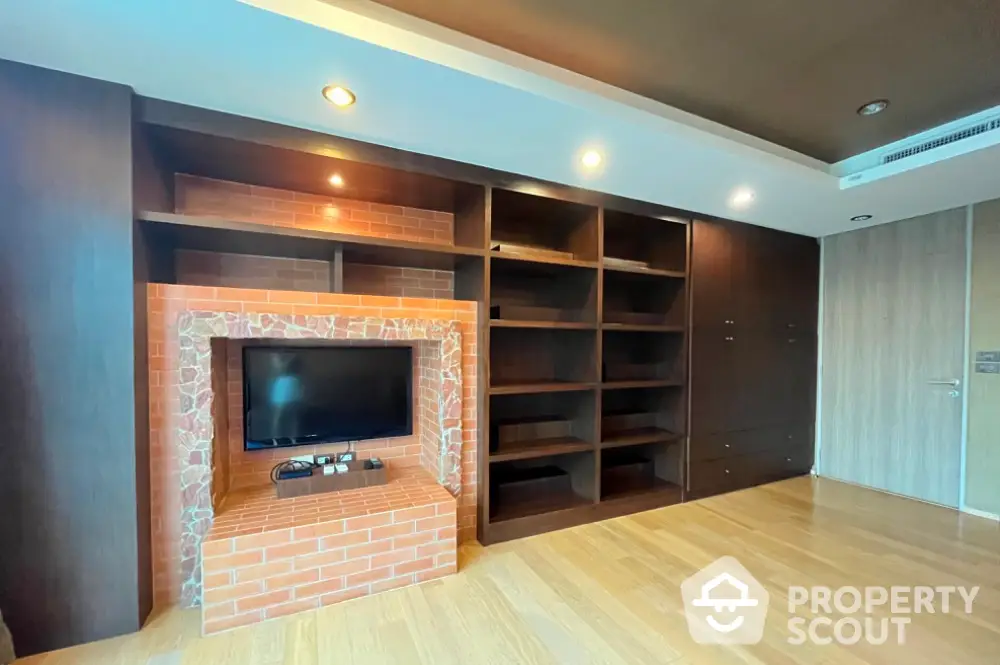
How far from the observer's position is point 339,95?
1765 mm

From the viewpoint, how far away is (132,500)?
175 cm

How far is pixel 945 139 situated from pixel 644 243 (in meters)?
1.78

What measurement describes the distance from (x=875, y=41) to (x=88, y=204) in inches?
127

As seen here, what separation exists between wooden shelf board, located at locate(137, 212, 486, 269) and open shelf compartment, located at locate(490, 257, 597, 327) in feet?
1.42

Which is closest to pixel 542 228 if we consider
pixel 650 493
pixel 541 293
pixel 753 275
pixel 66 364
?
pixel 541 293

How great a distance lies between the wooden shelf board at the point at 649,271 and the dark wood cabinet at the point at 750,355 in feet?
0.45

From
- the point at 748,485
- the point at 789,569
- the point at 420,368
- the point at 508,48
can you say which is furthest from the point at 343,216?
the point at 748,485

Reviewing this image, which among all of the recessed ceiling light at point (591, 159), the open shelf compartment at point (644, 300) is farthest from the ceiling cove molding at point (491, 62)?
the open shelf compartment at point (644, 300)

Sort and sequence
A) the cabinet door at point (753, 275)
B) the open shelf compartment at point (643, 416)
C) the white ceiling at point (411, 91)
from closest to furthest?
the white ceiling at point (411, 91), the open shelf compartment at point (643, 416), the cabinet door at point (753, 275)

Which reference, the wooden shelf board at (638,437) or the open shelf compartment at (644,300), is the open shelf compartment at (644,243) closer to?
the open shelf compartment at (644,300)

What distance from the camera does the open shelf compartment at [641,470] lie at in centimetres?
325

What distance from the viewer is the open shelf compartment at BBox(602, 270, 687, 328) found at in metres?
3.21

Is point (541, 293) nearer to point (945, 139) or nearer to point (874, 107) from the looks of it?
point (874, 107)

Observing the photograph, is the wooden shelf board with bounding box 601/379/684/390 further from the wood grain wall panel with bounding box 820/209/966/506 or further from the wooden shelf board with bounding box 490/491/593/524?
the wood grain wall panel with bounding box 820/209/966/506
